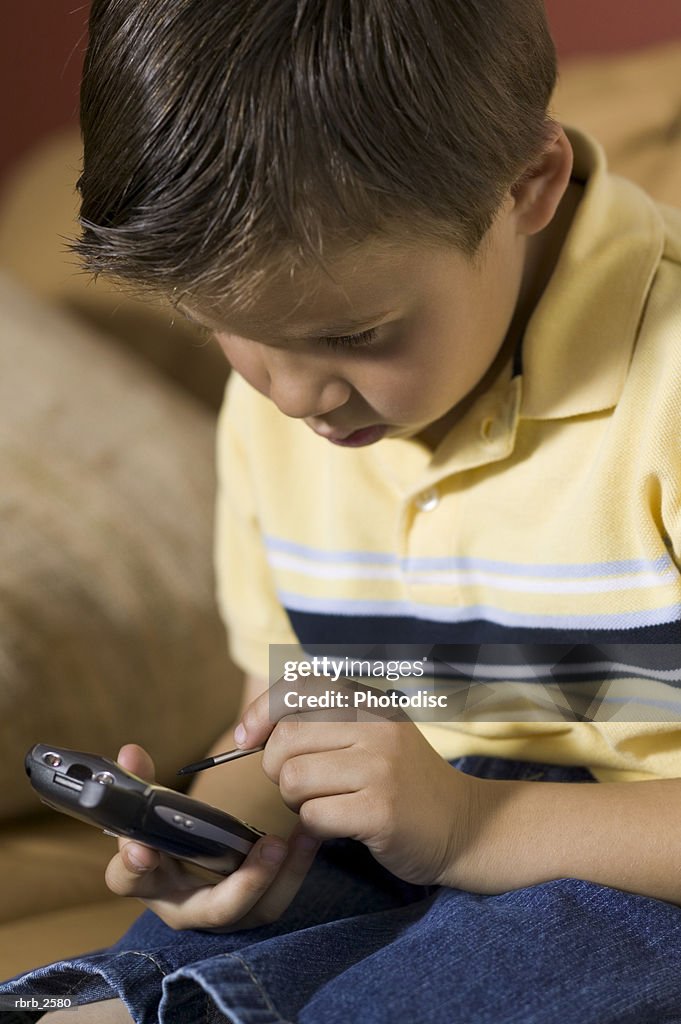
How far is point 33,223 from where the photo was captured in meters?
1.43

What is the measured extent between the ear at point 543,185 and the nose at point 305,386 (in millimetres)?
135

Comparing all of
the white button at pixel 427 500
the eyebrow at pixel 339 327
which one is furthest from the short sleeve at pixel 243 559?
the eyebrow at pixel 339 327

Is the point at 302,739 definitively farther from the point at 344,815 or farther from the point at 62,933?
the point at 62,933

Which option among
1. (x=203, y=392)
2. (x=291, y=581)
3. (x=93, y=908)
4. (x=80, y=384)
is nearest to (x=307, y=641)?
(x=291, y=581)

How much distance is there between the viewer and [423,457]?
71 centimetres

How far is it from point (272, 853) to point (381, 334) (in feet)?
0.89

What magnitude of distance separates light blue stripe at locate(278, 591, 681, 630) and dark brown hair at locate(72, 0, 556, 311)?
24cm

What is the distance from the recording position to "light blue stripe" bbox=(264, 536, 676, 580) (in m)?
0.63

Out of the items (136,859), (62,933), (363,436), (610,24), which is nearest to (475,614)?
(363,436)

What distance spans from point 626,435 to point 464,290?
0.12 metres

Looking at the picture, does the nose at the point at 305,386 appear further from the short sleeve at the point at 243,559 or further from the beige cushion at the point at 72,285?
the beige cushion at the point at 72,285

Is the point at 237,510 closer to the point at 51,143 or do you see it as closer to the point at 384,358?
the point at 384,358

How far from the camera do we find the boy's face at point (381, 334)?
53 cm

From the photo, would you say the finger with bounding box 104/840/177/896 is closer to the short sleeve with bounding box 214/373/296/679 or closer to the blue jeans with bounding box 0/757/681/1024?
the blue jeans with bounding box 0/757/681/1024
